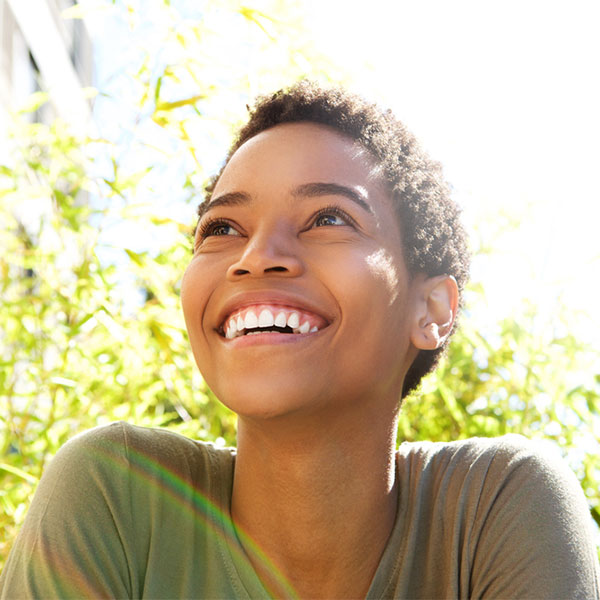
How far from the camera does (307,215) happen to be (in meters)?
1.44

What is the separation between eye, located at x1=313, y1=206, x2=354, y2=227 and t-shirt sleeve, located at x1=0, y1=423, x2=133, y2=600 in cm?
55

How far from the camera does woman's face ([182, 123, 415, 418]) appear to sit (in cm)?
134

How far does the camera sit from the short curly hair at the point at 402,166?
5.23 ft

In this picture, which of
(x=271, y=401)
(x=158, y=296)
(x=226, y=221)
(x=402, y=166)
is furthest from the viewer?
(x=158, y=296)

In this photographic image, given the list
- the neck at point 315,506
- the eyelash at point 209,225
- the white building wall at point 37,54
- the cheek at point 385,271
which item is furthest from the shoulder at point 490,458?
the white building wall at point 37,54

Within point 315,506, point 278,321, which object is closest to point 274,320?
point 278,321

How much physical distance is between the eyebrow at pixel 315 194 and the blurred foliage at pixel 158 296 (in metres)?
0.53

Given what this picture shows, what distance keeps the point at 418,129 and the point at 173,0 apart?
788mm

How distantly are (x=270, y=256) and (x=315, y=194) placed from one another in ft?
0.55

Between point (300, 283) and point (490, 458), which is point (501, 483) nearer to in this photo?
point (490, 458)

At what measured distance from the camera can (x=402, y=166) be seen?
165 cm

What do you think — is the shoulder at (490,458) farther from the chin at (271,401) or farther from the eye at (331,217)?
the eye at (331,217)

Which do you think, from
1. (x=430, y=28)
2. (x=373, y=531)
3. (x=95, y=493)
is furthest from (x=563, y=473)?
(x=430, y=28)

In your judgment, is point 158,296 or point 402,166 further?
point 158,296
